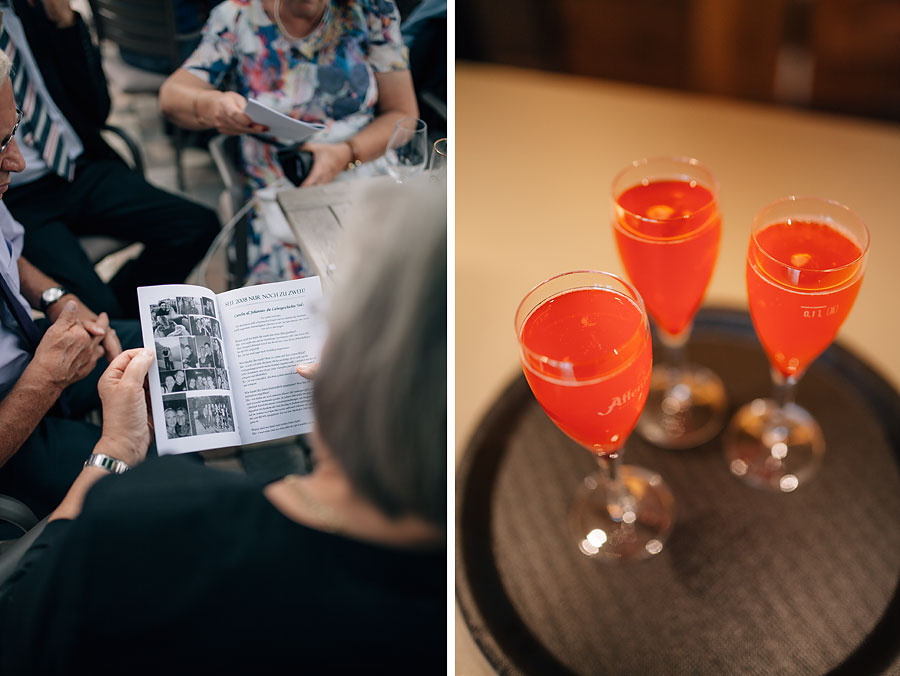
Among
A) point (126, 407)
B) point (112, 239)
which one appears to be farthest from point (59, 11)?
point (126, 407)

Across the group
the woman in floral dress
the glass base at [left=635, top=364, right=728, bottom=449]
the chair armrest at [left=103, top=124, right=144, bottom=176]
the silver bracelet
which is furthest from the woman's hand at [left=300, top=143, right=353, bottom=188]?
the glass base at [left=635, top=364, right=728, bottom=449]

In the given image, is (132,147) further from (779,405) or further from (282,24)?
(779,405)

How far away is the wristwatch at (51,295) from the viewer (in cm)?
47

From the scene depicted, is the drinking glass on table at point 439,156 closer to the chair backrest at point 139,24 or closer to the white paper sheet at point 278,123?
the white paper sheet at point 278,123

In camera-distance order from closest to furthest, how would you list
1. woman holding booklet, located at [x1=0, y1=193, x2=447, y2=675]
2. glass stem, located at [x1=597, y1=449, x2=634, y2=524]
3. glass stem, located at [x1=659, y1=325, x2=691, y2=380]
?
woman holding booklet, located at [x1=0, y1=193, x2=447, y2=675] → glass stem, located at [x1=597, y1=449, x2=634, y2=524] → glass stem, located at [x1=659, y1=325, x2=691, y2=380]

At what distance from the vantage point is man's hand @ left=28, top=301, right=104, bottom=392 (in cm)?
46

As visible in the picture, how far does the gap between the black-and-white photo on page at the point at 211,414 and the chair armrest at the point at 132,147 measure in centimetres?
18

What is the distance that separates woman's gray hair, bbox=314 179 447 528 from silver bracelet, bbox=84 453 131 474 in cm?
12

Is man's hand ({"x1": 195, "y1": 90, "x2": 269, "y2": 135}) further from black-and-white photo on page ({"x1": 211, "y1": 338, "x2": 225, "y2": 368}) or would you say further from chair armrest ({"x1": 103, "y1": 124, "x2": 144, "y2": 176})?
black-and-white photo on page ({"x1": 211, "y1": 338, "x2": 225, "y2": 368})

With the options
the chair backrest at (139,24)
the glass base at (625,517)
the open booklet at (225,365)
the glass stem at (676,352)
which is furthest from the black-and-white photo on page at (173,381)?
the glass stem at (676,352)

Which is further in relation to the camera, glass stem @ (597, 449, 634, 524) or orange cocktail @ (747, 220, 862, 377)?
glass stem @ (597, 449, 634, 524)

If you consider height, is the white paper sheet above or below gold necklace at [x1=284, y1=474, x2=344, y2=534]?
above

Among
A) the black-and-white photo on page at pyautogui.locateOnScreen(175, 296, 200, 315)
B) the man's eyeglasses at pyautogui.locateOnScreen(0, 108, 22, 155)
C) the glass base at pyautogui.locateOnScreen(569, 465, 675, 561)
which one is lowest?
the glass base at pyautogui.locateOnScreen(569, 465, 675, 561)

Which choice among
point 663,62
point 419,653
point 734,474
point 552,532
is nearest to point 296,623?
point 419,653
